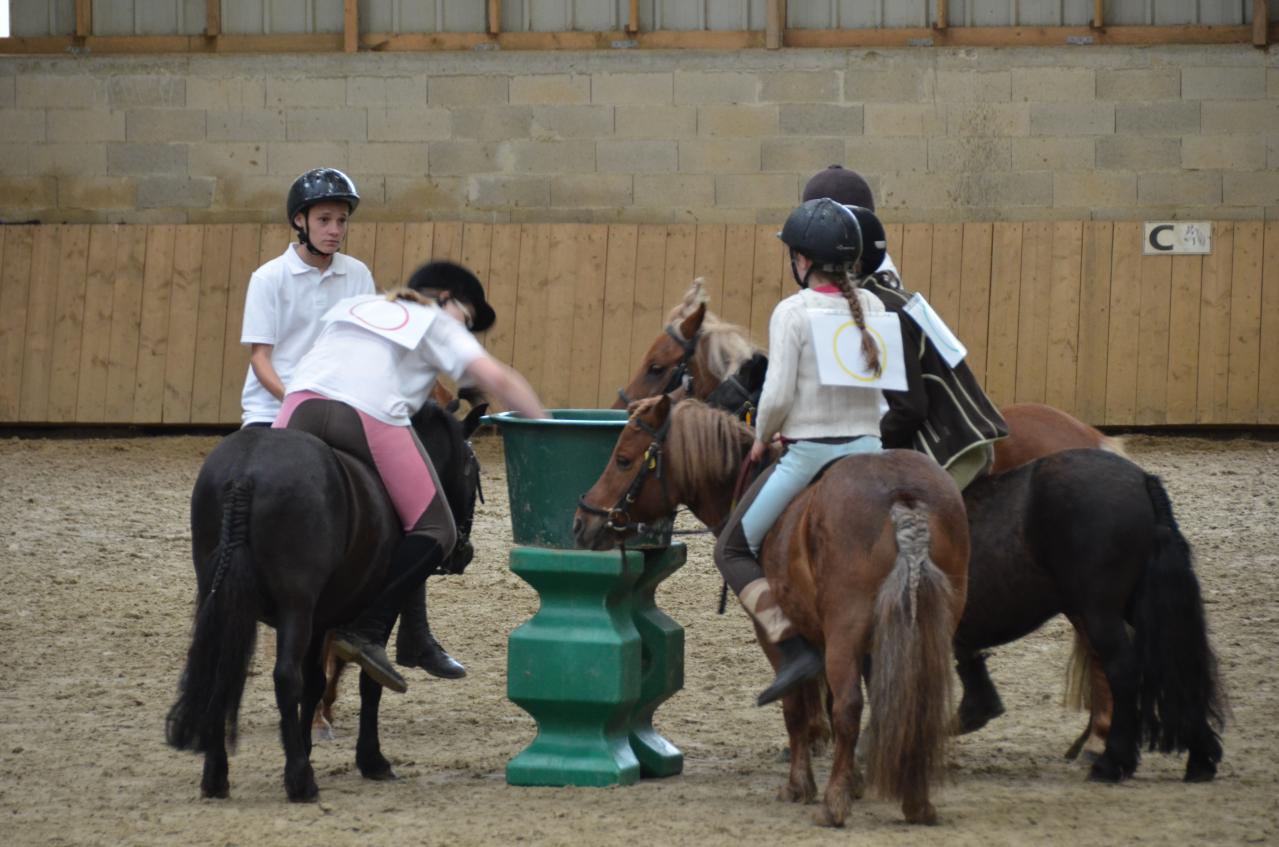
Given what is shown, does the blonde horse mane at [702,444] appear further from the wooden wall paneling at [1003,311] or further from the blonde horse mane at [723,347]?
the wooden wall paneling at [1003,311]

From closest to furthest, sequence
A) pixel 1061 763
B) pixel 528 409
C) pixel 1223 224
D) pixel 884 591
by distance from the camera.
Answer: pixel 884 591 → pixel 528 409 → pixel 1061 763 → pixel 1223 224

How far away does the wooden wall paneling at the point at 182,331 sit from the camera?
567 inches

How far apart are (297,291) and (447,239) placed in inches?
332

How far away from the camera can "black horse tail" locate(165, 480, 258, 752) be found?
188 inches

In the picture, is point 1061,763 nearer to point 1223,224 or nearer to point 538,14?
point 1223,224

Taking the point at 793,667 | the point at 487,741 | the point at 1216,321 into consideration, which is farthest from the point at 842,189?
the point at 1216,321

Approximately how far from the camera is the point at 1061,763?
5742 millimetres

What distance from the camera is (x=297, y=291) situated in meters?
5.95

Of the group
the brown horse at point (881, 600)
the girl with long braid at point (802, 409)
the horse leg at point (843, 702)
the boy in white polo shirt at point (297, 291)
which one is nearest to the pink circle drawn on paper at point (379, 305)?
the boy in white polo shirt at point (297, 291)

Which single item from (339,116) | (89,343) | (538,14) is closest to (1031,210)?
(538,14)

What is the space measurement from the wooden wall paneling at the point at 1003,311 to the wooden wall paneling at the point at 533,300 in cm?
354

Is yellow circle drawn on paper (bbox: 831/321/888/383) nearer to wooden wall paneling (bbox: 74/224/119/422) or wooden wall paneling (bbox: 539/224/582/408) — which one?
wooden wall paneling (bbox: 539/224/582/408)

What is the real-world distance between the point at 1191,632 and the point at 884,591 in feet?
4.15

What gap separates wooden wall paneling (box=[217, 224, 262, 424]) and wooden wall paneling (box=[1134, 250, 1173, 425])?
7.31 meters
